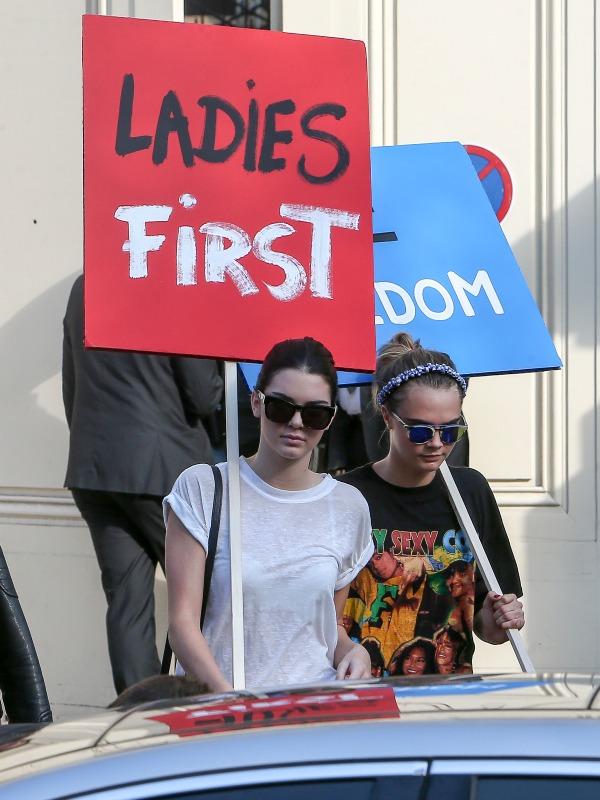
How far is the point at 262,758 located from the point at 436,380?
186 cm

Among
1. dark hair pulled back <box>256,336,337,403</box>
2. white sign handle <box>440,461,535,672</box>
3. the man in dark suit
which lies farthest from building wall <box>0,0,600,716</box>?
dark hair pulled back <box>256,336,337,403</box>

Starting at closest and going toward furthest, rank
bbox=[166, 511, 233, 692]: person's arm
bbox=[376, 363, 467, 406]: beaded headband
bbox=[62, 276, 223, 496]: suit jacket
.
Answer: bbox=[166, 511, 233, 692]: person's arm
bbox=[376, 363, 467, 406]: beaded headband
bbox=[62, 276, 223, 496]: suit jacket

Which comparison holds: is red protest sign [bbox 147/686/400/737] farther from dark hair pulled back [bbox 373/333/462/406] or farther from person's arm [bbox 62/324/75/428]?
person's arm [bbox 62/324/75/428]

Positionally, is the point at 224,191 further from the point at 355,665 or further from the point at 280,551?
the point at 355,665

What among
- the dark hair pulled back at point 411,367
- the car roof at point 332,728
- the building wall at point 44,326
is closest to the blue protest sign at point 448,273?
the dark hair pulled back at point 411,367

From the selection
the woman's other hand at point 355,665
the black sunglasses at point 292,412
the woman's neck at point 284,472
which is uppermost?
the black sunglasses at point 292,412

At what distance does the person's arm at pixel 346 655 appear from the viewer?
3.18 m

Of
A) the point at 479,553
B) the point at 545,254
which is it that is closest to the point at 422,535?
the point at 479,553

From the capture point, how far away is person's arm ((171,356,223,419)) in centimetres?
558

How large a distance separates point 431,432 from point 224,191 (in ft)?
2.65

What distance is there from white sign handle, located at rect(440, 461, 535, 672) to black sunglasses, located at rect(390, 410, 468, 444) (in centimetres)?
11

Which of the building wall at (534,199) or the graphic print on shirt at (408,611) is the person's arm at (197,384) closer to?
the building wall at (534,199)

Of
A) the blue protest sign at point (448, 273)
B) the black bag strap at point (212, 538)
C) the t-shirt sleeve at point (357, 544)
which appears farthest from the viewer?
the blue protest sign at point (448, 273)

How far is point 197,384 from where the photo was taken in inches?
221
